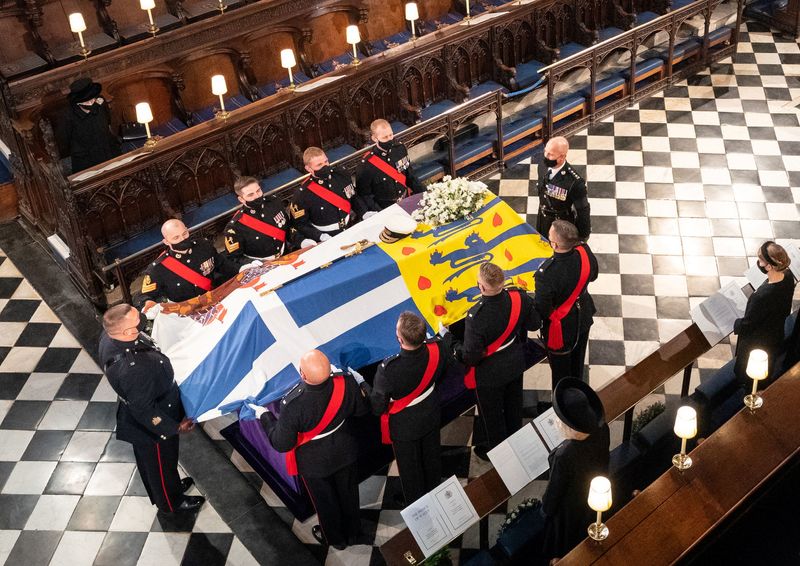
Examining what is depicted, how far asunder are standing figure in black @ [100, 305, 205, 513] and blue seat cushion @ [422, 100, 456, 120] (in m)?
4.21

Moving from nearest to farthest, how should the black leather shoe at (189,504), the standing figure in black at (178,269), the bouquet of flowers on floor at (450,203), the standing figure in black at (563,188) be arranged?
1. the black leather shoe at (189,504)
2. the standing figure in black at (178,269)
3. the bouquet of flowers on floor at (450,203)
4. the standing figure in black at (563,188)

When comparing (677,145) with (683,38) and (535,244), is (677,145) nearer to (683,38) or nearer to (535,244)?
(683,38)

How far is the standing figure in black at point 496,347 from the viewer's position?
18.7 feet

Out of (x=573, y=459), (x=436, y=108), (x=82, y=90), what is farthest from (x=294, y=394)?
(x=436, y=108)

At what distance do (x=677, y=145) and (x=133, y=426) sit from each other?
621 cm

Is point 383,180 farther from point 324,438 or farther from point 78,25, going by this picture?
point 78,25

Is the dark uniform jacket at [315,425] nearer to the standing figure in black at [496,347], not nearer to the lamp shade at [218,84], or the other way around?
the standing figure in black at [496,347]

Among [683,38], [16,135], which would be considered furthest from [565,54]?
[16,135]

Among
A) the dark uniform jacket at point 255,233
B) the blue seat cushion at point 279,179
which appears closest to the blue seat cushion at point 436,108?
the blue seat cushion at point 279,179

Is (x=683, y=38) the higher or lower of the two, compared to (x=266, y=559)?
higher

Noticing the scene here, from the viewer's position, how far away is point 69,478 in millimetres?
6398

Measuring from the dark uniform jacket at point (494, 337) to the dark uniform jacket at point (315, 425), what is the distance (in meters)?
0.78

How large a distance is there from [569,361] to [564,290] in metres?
0.63

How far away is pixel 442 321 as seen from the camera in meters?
6.27
